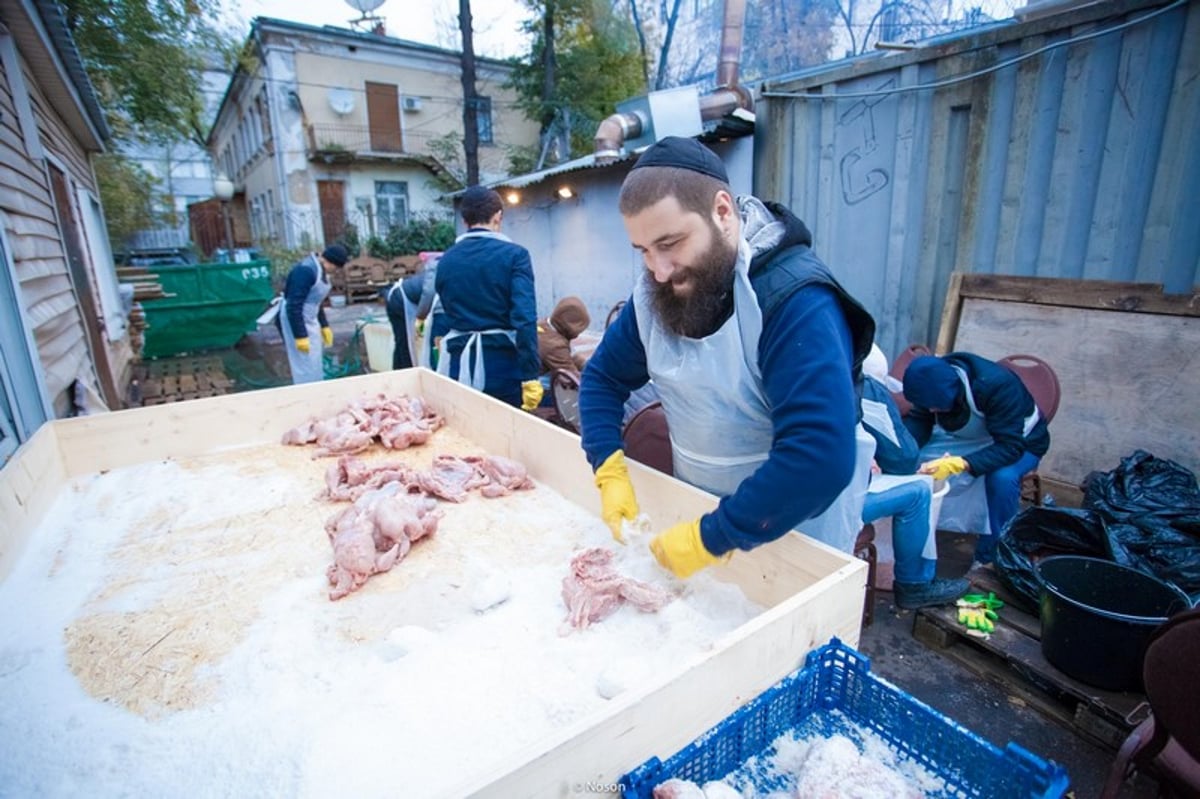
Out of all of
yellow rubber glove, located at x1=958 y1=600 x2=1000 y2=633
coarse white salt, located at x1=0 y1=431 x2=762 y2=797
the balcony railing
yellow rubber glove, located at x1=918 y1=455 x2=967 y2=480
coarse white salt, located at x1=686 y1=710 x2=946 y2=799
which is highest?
the balcony railing

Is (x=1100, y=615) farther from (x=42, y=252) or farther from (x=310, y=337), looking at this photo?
(x=42, y=252)

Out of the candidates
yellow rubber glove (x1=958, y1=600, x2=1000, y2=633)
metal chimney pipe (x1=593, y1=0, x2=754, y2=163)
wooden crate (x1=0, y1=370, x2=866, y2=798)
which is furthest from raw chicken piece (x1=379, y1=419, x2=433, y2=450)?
metal chimney pipe (x1=593, y1=0, x2=754, y2=163)

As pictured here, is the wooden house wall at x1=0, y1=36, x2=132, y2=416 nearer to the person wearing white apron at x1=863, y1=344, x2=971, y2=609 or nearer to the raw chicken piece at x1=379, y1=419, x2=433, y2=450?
the raw chicken piece at x1=379, y1=419, x2=433, y2=450

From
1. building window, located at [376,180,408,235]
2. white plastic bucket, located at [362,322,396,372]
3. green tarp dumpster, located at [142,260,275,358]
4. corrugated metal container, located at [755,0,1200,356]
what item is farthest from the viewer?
building window, located at [376,180,408,235]

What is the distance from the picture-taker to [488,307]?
3.88m

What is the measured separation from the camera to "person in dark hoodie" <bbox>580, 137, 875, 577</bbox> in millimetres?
1335

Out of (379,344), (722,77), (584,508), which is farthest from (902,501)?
(379,344)

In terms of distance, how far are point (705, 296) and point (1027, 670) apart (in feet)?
7.33

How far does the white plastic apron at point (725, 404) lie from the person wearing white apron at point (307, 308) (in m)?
5.25

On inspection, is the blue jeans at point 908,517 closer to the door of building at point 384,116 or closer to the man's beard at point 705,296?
the man's beard at point 705,296

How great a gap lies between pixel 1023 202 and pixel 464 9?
47.2 feet

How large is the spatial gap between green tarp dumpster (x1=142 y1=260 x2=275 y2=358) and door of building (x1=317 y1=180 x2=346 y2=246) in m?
11.1

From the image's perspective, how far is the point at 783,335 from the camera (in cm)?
140

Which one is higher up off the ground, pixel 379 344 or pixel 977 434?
pixel 977 434
